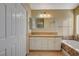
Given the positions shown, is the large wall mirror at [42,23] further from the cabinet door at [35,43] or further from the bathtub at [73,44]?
the bathtub at [73,44]

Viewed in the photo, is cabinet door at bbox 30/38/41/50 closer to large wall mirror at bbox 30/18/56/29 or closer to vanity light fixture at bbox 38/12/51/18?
large wall mirror at bbox 30/18/56/29

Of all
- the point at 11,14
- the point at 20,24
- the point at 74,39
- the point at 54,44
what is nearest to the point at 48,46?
the point at 54,44

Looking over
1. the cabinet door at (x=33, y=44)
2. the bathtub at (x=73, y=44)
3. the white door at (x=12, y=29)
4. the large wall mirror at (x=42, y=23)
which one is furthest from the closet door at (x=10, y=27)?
the bathtub at (x=73, y=44)

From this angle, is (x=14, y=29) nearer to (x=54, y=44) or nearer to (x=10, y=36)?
(x=10, y=36)

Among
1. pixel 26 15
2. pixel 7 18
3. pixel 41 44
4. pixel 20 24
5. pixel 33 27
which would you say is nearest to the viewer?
pixel 7 18

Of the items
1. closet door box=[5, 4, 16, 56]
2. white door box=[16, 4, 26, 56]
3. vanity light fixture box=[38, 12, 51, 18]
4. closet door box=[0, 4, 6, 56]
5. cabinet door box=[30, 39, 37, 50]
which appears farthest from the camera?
vanity light fixture box=[38, 12, 51, 18]

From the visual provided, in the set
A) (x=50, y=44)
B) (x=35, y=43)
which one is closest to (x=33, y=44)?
(x=35, y=43)

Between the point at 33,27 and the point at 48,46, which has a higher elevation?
the point at 33,27

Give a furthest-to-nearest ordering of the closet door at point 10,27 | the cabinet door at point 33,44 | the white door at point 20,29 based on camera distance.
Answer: the cabinet door at point 33,44
the white door at point 20,29
the closet door at point 10,27

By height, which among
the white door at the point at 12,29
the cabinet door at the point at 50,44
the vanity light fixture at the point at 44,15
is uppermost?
the vanity light fixture at the point at 44,15

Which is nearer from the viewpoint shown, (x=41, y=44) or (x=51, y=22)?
(x=41, y=44)

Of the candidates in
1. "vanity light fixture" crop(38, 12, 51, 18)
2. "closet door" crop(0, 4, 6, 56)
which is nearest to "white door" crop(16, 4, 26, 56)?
"closet door" crop(0, 4, 6, 56)

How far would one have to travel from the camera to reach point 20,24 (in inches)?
54.7

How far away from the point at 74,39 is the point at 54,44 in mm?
285
